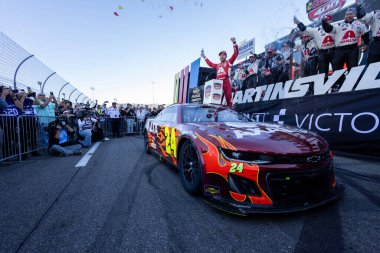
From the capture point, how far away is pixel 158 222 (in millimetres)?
2066

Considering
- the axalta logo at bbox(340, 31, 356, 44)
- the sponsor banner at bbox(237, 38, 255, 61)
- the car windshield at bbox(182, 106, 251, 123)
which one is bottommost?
the car windshield at bbox(182, 106, 251, 123)

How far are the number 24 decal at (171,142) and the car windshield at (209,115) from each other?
1.04 feet

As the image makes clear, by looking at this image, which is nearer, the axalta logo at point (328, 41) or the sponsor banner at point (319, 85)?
the sponsor banner at point (319, 85)

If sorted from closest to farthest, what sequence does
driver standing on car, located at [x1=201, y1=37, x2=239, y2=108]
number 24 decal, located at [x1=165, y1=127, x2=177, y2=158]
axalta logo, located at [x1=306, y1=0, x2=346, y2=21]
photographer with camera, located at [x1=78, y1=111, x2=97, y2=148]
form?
number 24 decal, located at [x1=165, y1=127, x2=177, y2=158] < driver standing on car, located at [x1=201, y1=37, x2=239, y2=108] < photographer with camera, located at [x1=78, y1=111, x2=97, y2=148] < axalta logo, located at [x1=306, y1=0, x2=346, y2=21]

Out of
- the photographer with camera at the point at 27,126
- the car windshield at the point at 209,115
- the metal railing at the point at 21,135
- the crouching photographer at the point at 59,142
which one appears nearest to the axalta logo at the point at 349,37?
the car windshield at the point at 209,115

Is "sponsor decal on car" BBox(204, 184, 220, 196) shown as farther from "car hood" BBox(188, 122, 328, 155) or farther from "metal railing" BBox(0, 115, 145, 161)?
"metal railing" BBox(0, 115, 145, 161)

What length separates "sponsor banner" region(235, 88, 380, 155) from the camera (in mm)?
4250

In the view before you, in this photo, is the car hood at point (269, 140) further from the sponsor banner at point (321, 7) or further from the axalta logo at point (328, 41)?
the sponsor banner at point (321, 7)

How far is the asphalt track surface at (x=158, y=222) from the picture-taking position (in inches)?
67.3

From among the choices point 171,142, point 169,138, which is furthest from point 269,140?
point 169,138

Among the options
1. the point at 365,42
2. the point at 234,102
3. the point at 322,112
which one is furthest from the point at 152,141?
the point at 365,42

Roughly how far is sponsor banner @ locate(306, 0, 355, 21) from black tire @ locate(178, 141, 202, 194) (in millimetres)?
8144

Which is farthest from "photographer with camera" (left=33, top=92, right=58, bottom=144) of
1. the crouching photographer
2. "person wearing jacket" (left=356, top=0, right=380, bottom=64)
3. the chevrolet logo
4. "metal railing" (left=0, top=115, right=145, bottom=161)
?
"person wearing jacket" (left=356, top=0, right=380, bottom=64)

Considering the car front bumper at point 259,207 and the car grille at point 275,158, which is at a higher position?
the car grille at point 275,158
